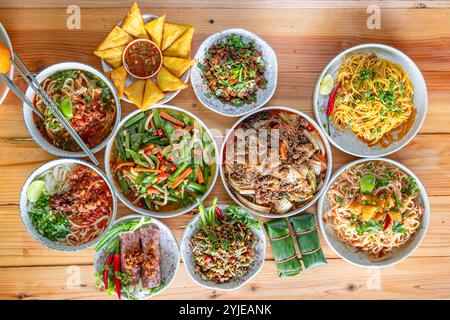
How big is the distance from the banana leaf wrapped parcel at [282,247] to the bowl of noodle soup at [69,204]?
3.35 ft

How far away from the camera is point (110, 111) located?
2.79 meters

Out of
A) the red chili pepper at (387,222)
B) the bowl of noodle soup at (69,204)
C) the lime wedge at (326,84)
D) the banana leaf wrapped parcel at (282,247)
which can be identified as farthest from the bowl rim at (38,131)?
the red chili pepper at (387,222)

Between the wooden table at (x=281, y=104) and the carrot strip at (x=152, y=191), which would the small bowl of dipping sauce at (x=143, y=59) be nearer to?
the wooden table at (x=281, y=104)

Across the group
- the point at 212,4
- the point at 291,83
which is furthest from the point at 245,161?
the point at 212,4

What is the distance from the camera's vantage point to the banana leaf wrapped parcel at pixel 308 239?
2.92 meters

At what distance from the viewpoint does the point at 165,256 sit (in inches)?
114

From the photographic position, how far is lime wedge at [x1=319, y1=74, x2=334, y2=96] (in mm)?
2914

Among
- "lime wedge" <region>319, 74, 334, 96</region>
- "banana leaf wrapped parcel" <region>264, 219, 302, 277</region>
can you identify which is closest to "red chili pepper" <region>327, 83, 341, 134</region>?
"lime wedge" <region>319, 74, 334, 96</region>

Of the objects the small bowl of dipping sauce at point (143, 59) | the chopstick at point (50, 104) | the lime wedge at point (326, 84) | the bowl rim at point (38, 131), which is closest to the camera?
the chopstick at point (50, 104)

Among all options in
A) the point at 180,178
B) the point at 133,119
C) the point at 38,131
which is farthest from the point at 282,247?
the point at 38,131

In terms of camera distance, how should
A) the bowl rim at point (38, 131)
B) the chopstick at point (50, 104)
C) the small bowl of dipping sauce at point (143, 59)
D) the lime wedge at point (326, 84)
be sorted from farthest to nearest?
the lime wedge at point (326, 84)
the small bowl of dipping sauce at point (143, 59)
the bowl rim at point (38, 131)
the chopstick at point (50, 104)

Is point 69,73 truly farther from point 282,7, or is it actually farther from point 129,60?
point 282,7

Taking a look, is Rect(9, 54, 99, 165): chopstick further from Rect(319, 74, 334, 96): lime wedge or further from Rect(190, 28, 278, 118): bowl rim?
Rect(319, 74, 334, 96): lime wedge

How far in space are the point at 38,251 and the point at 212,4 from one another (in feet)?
6.66
